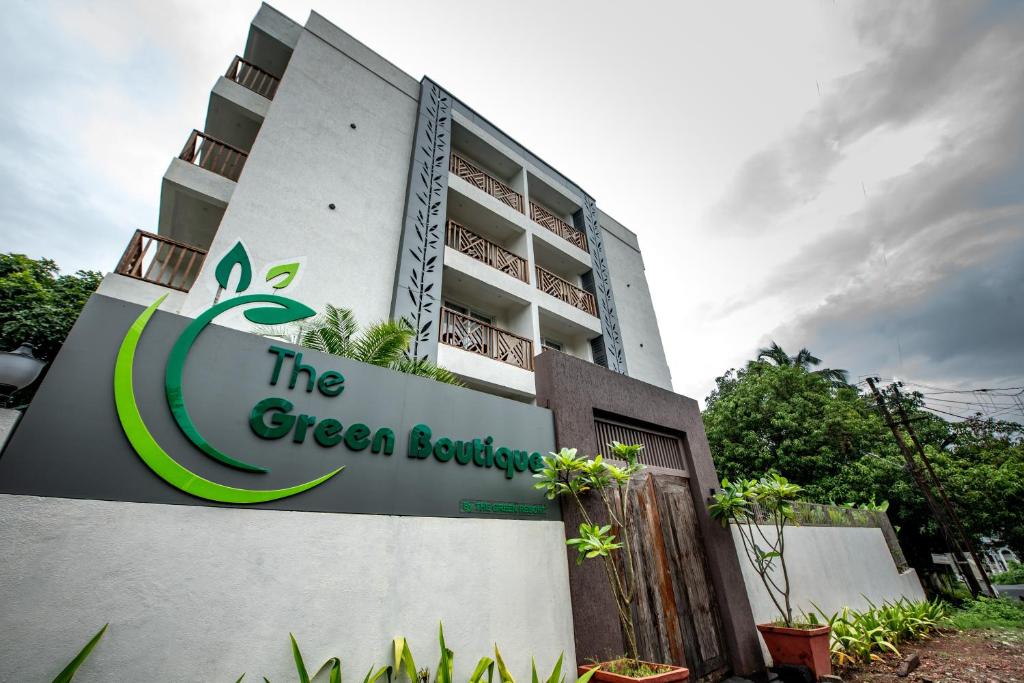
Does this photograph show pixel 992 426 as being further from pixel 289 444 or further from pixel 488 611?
pixel 289 444

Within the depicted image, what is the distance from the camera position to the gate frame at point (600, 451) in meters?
4.07

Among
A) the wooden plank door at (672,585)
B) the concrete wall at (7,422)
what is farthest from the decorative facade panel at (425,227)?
the concrete wall at (7,422)

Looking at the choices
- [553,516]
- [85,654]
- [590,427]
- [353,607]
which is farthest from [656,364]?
[85,654]

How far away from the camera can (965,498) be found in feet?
42.4

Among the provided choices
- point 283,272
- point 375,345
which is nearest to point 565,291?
point 375,345

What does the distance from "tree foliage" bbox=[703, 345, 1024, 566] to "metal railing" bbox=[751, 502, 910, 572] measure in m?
2.12

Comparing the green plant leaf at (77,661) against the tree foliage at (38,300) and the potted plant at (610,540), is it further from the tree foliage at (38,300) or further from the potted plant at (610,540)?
the tree foliage at (38,300)

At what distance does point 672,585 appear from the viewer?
4988 millimetres

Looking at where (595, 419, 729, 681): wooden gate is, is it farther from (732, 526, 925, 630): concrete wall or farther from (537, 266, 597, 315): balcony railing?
(537, 266, 597, 315): balcony railing

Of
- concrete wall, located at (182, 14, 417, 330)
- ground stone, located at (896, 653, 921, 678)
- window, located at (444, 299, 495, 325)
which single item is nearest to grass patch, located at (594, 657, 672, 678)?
ground stone, located at (896, 653, 921, 678)

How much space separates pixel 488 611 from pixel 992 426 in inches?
895

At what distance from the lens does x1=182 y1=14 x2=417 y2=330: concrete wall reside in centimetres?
725

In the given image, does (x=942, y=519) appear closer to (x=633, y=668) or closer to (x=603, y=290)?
(x=603, y=290)

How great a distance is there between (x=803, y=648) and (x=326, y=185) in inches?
425
